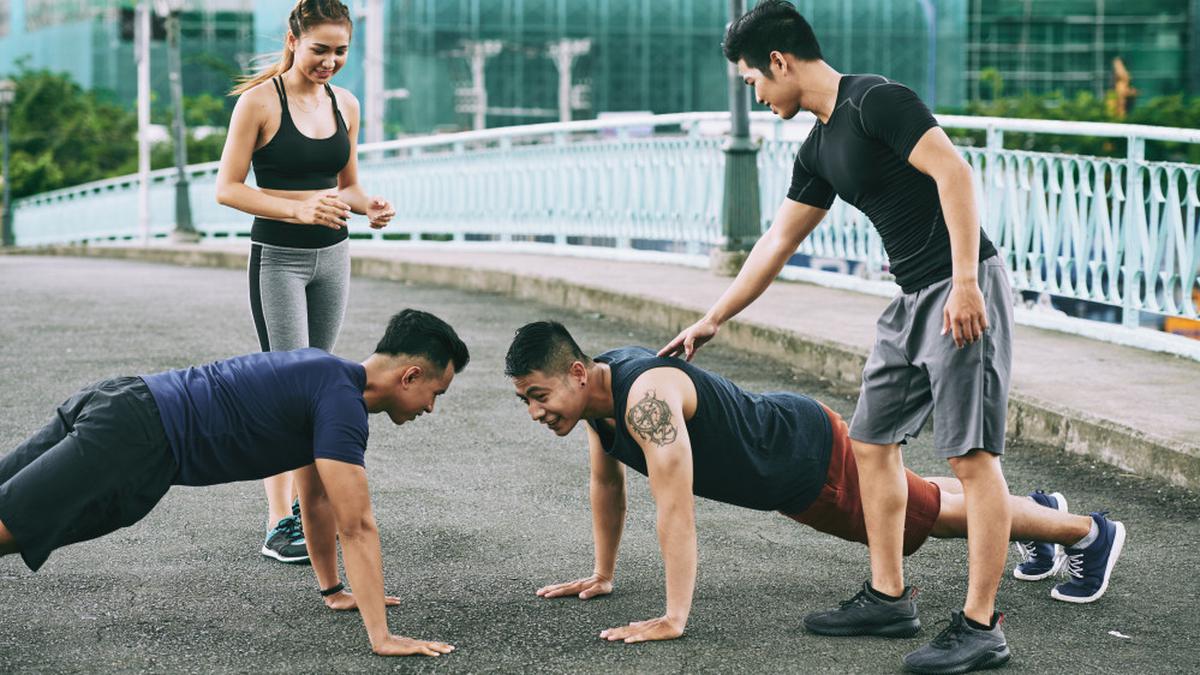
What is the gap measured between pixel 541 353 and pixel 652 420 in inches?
13.3

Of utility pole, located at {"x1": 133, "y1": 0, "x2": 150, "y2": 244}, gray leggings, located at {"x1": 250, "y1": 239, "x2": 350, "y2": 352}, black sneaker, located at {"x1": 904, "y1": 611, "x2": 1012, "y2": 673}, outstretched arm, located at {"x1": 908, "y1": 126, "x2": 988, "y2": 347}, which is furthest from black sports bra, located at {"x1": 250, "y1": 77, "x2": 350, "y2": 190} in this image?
utility pole, located at {"x1": 133, "y1": 0, "x2": 150, "y2": 244}

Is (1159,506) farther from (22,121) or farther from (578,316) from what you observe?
(22,121)

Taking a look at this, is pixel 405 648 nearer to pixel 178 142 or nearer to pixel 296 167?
pixel 296 167

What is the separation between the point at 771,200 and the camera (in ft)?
39.4

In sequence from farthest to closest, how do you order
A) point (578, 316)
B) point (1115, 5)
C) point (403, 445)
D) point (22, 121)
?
point (1115, 5) → point (22, 121) → point (578, 316) → point (403, 445)

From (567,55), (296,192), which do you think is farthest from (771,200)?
(567,55)

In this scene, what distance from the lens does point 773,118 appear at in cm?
1205

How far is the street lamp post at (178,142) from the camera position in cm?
2303

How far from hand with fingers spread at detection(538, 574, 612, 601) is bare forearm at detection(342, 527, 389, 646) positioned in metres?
0.69

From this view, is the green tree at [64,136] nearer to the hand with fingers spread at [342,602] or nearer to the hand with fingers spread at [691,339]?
the hand with fingers spread at [342,602]

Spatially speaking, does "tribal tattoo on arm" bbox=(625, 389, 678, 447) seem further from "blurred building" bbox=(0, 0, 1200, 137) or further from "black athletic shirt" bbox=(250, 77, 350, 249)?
"blurred building" bbox=(0, 0, 1200, 137)

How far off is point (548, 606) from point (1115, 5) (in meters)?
65.6

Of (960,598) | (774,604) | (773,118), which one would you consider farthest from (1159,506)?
(773,118)

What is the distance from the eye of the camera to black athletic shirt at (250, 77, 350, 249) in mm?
4945
